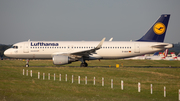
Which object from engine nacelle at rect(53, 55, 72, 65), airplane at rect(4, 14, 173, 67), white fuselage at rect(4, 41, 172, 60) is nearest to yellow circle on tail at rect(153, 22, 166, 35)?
airplane at rect(4, 14, 173, 67)

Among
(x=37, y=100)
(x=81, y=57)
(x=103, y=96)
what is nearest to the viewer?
(x=37, y=100)

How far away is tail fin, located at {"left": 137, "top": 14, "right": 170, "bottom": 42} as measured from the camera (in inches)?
1731

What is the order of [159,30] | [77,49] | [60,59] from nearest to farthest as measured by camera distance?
[60,59], [77,49], [159,30]

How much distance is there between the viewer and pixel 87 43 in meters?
43.8

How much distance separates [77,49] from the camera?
43094mm

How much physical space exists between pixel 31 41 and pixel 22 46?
185 cm

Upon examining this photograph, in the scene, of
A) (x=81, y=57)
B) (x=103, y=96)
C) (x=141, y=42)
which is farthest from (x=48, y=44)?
(x=103, y=96)

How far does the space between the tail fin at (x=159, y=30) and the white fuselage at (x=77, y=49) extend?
1.46 m

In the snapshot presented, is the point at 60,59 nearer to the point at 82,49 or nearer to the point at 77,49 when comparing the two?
the point at 77,49

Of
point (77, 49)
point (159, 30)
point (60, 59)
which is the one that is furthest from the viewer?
point (159, 30)

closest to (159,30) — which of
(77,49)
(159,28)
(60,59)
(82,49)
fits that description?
(159,28)

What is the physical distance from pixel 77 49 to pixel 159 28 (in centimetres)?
1412

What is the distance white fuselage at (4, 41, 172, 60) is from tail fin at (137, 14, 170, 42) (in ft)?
4.80

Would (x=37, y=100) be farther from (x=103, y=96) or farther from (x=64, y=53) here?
(x=64, y=53)
